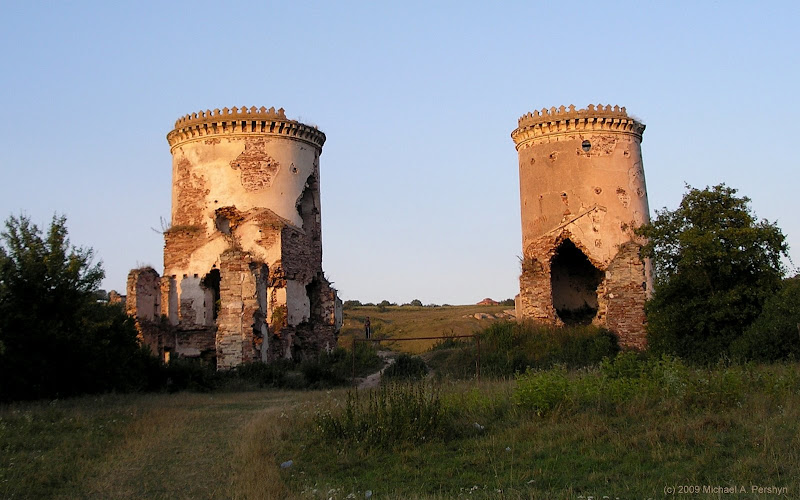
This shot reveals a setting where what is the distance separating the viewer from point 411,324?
45.4 metres

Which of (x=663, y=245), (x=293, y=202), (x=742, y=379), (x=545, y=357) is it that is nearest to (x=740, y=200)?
(x=663, y=245)

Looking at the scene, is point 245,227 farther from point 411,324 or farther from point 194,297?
point 411,324

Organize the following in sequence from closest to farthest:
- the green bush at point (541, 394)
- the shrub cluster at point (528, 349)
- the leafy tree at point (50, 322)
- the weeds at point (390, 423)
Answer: the weeds at point (390, 423)
the green bush at point (541, 394)
the leafy tree at point (50, 322)
the shrub cluster at point (528, 349)

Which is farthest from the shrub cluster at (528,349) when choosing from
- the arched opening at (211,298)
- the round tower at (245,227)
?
the arched opening at (211,298)

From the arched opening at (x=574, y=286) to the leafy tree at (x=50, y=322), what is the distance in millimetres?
14588

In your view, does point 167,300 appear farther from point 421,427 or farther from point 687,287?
point 421,427

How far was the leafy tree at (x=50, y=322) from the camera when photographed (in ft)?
47.5

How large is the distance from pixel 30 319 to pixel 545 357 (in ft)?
41.3

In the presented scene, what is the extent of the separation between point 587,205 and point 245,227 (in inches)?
389

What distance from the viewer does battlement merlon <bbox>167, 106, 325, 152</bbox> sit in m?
24.2

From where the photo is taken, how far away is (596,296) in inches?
1046

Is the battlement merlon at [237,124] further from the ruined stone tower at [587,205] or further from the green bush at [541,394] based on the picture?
the green bush at [541,394]

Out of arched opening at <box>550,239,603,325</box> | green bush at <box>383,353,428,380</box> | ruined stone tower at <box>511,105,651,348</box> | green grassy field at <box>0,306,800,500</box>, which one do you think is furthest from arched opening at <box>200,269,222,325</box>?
green grassy field at <box>0,306,800,500</box>

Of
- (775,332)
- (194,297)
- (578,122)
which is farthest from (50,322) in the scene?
(578,122)
